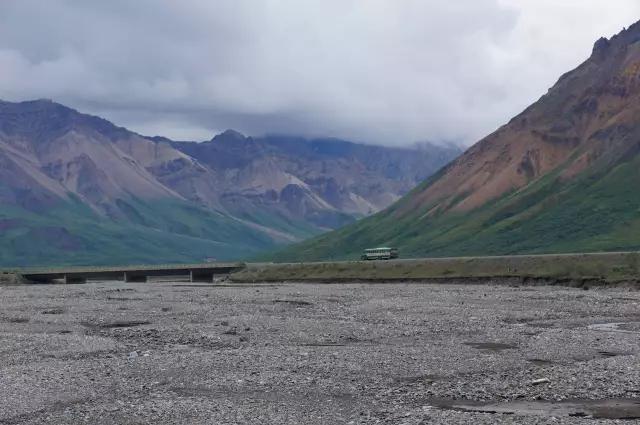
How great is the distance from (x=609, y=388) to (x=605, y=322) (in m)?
29.7

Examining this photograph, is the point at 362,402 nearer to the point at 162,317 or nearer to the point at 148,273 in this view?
the point at 162,317

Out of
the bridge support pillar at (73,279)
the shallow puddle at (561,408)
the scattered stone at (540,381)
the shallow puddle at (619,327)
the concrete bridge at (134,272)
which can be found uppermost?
the concrete bridge at (134,272)

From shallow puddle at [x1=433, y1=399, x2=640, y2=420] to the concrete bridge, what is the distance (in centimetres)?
13865

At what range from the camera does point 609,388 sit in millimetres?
29734

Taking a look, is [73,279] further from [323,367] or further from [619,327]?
[323,367]

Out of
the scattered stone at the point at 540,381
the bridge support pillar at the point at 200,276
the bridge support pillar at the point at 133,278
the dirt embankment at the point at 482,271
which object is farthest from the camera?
the bridge support pillar at the point at 133,278

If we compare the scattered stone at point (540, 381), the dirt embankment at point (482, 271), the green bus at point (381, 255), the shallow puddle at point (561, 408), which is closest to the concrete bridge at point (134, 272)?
the dirt embankment at point (482, 271)

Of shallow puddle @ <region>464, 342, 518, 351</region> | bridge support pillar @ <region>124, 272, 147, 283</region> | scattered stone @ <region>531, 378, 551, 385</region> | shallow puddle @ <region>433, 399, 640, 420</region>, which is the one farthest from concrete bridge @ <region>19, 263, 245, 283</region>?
shallow puddle @ <region>433, 399, 640, 420</region>

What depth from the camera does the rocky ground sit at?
26844 millimetres

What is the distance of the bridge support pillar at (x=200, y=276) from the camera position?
168 m

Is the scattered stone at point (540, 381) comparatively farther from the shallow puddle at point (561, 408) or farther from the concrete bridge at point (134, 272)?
Answer: the concrete bridge at point (134, 272)

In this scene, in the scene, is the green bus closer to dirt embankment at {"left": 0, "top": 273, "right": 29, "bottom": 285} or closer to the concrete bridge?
the concrete bridge

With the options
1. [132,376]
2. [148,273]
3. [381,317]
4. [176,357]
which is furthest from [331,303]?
[148,273]

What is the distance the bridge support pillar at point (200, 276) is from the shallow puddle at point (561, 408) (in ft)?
468
